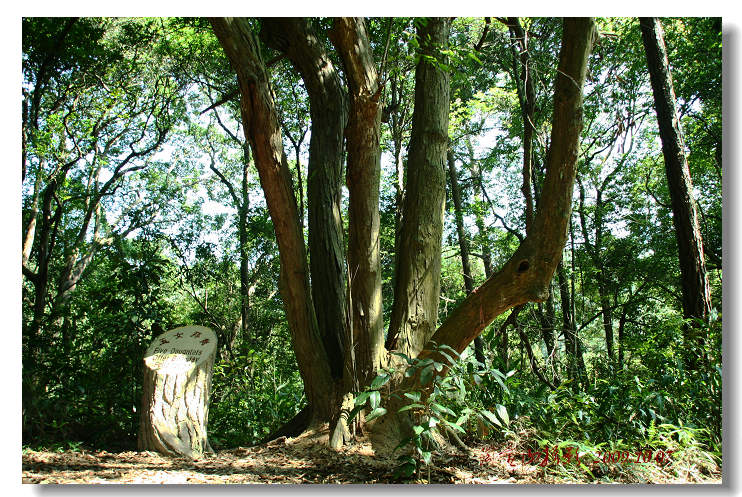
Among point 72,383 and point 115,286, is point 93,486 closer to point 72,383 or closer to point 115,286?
point 72,383

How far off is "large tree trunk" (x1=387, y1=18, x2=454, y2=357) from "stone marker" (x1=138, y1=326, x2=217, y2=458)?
50.2 inches

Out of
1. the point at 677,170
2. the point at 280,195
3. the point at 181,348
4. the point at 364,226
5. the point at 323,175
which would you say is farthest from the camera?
the point at 677,170

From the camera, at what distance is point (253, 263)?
10492 millimetres

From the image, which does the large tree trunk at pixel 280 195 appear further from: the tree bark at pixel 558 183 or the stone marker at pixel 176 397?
the tree bark at pixel 558 183

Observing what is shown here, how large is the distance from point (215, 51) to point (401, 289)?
18.7 ft

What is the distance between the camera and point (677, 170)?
4.12m

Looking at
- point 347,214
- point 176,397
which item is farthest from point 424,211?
point 347,214

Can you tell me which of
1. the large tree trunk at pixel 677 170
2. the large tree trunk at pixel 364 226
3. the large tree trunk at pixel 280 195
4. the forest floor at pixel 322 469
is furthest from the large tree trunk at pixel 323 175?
the large tree trunk at pixel 677 170

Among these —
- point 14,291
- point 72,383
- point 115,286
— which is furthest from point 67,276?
point 14,291

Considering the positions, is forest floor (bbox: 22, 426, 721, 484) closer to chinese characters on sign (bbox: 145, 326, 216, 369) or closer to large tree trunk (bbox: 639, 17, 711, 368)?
chinese characters on sign (bbox: 145, 326, 216, 369)
